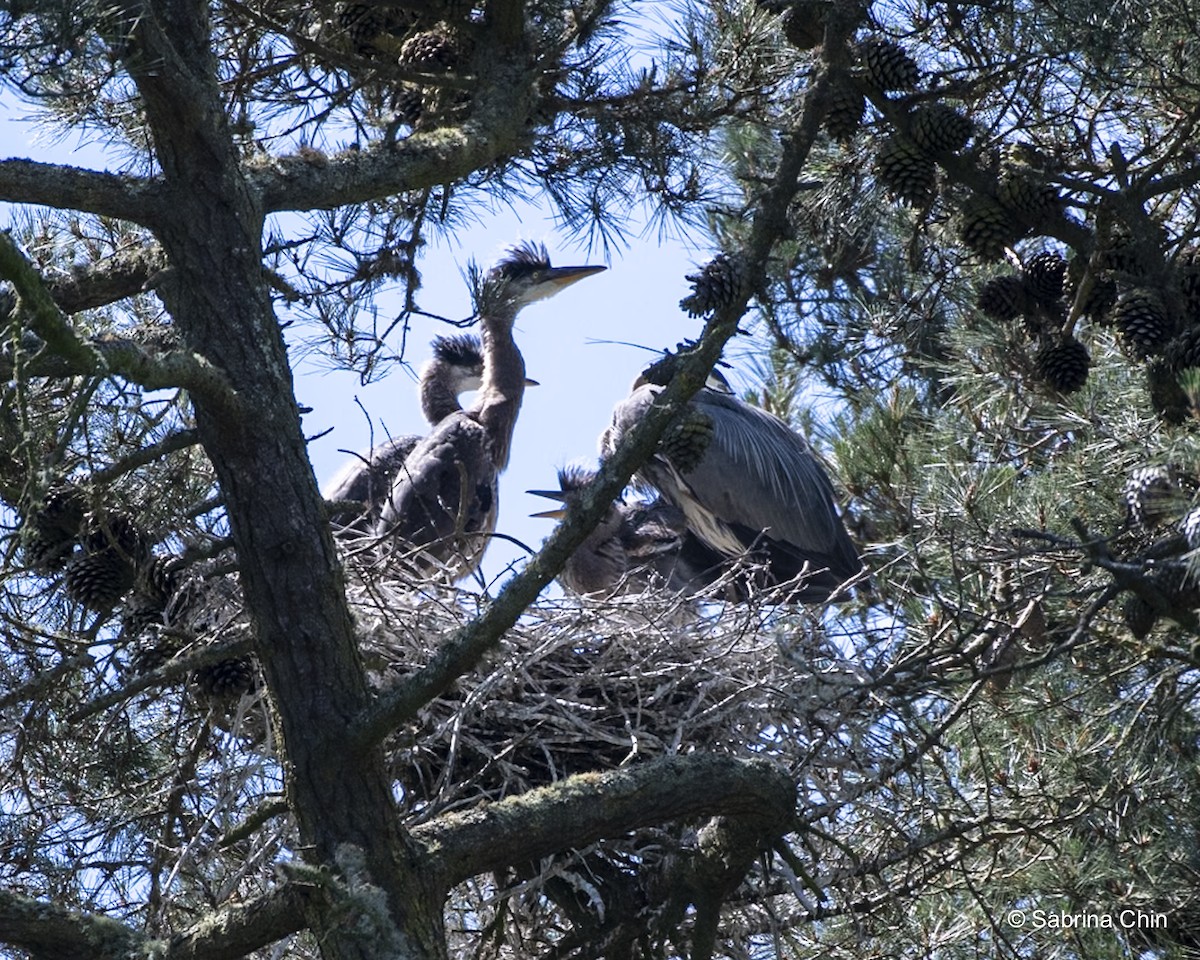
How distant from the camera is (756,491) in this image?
7.14 m

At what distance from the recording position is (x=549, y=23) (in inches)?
174

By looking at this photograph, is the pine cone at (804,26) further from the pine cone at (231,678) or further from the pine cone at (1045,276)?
the pine cone at (231,678)

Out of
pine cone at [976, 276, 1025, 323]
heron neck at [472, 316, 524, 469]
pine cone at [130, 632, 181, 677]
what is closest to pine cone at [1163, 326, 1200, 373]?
pine cone at [976, 276, 1025, 323]

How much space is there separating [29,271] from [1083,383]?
9.34 ft

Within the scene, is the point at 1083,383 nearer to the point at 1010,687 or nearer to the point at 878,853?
the point at 1010,687

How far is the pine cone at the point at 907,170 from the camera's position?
14.2 ft

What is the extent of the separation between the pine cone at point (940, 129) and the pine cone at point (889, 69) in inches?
4.3

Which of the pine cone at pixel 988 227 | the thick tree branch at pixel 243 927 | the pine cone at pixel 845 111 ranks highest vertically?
the pine cone at pixel 845 111

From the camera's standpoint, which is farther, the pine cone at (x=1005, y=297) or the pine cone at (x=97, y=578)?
the pine cone at (x=1005, y=297)

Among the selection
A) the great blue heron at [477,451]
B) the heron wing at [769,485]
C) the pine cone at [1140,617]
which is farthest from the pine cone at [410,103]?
the heron wing at [769,485]

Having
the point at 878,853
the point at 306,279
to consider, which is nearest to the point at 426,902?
the point at 878,853

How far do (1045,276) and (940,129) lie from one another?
486mm

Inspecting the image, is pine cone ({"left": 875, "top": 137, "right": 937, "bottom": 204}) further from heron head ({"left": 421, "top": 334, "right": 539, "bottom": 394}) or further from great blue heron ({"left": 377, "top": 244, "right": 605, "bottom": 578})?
heron head ({"left": 421, "top": 334, "right": 539, "bottom": 394})

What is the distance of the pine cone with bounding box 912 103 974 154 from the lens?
4297 millimetres
